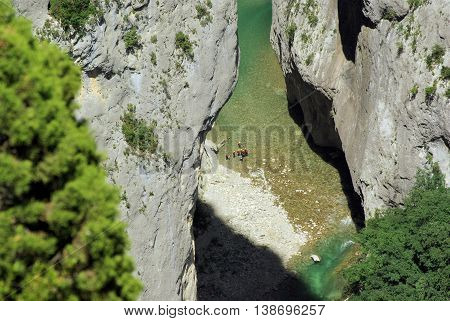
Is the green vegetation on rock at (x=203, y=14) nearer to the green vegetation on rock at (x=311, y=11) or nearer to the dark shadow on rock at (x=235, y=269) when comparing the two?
the green vegetation on rock at (x=311, y=11)

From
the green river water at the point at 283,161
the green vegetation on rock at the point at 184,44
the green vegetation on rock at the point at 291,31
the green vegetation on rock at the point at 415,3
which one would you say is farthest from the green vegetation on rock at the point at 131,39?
the green river water at the point at 283,161

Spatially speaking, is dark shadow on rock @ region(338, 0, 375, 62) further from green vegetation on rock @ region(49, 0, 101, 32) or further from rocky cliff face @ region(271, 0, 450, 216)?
green vegetation on rock @ region(49, 0, 101, 32)

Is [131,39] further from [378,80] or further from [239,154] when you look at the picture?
[239,154]

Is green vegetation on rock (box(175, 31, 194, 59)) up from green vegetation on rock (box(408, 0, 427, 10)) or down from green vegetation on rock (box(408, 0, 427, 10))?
down

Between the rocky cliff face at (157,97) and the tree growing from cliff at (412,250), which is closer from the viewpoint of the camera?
the rocky cliff face at (157,97)

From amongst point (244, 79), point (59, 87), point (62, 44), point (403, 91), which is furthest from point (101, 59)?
point (244, 79)

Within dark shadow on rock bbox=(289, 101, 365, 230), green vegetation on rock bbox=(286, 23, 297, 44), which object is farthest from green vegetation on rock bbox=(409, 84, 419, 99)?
green vegetation on rock bbox=(286, 23, 297, 44)
